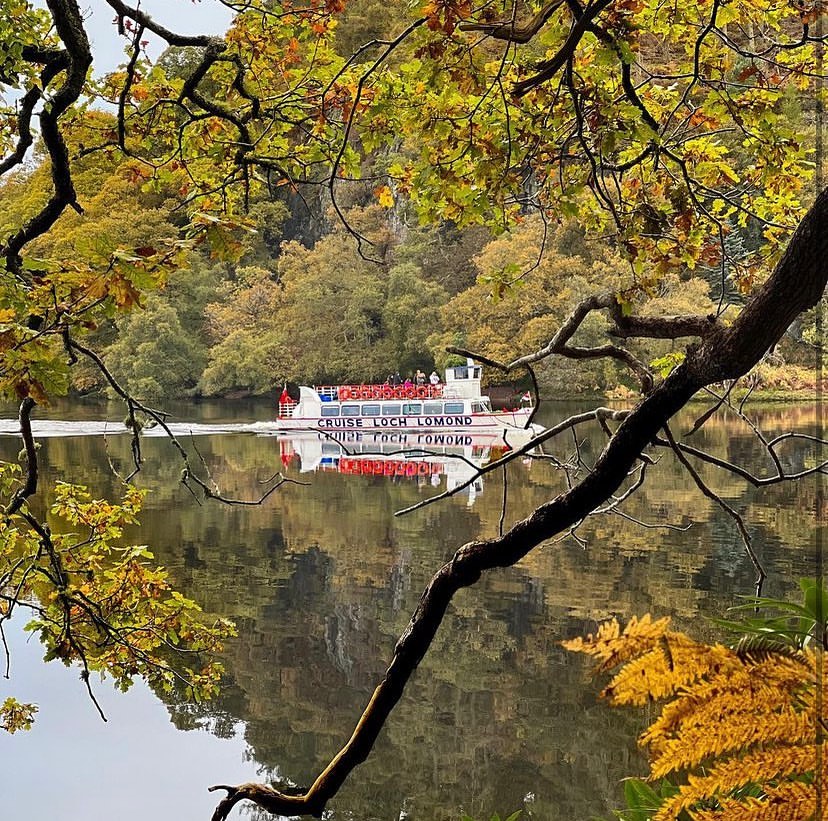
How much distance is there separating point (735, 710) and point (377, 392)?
455 inches

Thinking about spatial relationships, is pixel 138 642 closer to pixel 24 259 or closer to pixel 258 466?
pixel 24 259

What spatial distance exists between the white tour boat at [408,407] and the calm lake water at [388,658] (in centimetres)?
459

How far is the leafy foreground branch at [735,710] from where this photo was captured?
517 mm

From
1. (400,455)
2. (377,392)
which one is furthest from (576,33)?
(377,392)

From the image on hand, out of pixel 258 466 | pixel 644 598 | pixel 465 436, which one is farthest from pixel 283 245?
pixel 644 598

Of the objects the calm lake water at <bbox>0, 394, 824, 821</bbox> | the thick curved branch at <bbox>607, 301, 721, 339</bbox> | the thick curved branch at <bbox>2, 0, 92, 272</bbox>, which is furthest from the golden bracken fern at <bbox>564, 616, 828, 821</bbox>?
the thick curved branch at <bbox>2, 0, 92, 272</bbox>

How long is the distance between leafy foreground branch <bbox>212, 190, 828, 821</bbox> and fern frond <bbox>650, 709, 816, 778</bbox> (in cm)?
20

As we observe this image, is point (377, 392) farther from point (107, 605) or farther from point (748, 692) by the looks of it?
point (748, 692)

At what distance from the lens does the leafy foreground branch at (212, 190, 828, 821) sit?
665mm

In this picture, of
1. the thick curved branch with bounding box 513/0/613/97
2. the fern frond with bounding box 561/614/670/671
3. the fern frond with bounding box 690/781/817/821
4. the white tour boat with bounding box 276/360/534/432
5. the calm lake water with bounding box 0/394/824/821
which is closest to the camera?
the fern frond with bounding box 690/781/817/821

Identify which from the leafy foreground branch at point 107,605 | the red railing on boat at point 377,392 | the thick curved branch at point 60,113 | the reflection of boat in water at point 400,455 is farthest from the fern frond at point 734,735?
the red railing on boat at point 377,392

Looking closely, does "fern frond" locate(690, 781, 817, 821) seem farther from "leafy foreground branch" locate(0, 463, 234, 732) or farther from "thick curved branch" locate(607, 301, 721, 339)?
"leafy foreground branch" locate(0, 463, 234, 732)

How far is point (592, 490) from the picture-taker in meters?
0.74

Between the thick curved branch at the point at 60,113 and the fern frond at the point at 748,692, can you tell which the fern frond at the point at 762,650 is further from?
the thick curved branch at the point at 60,113
